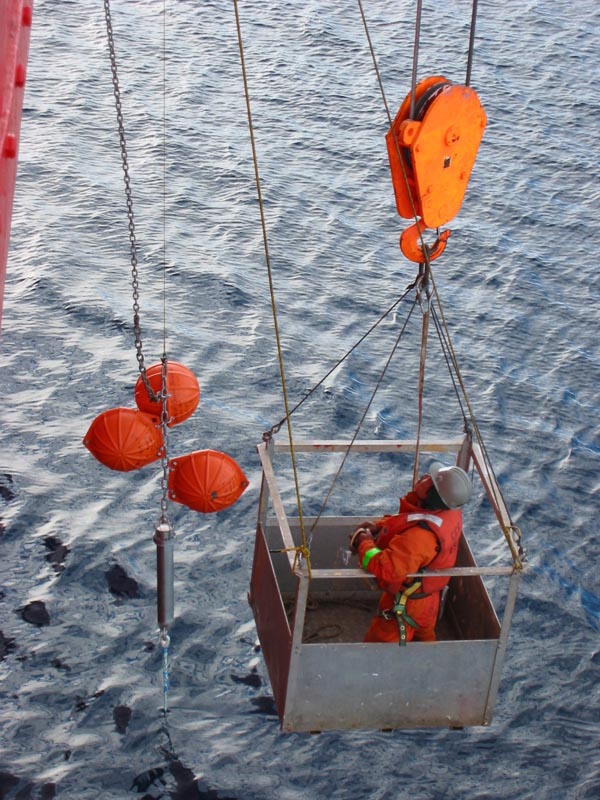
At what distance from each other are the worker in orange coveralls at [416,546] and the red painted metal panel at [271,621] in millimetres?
780

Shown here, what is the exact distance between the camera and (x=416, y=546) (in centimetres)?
764

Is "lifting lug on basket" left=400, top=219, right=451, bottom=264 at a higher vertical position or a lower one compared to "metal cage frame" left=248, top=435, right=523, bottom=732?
higher

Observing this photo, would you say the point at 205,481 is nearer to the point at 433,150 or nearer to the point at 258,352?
the point at 433,150

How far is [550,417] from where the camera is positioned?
50.3 feet

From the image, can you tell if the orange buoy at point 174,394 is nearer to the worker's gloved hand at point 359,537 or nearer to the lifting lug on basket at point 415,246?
the worker's gloved hand at point 359,537

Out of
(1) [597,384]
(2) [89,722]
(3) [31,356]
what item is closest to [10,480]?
(3) [31,356]

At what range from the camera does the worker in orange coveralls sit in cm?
764

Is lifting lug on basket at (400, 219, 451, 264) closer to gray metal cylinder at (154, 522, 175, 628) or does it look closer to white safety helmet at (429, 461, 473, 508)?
white safety helmet at (429, 461, 473, 508)

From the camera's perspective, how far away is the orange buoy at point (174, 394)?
8.87 m

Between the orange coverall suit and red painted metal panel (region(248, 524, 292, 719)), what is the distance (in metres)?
0.78

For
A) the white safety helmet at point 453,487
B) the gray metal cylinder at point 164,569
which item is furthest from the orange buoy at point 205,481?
the white safety helmet at point 453,487

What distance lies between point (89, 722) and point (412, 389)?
742 cm

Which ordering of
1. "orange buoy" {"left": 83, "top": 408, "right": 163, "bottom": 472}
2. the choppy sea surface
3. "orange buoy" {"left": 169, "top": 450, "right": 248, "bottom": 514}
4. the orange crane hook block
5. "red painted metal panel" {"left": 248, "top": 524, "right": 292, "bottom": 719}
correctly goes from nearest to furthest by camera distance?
the orange crane hook block < "red painted metal panel" {"left": 248, "top": 524, "right": 292, "bottom": 719} < "orange buoy" {"left": 83, "top": 408, "right": 163, "bottom": 472} < "orange buoy" {"left": 169, "top": 450, "right": 248, "bottom": 514} < the choppy sea surface

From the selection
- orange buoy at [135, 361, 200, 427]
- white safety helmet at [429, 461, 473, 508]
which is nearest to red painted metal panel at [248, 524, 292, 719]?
orange buoy at [135, 361, 200, 427]
